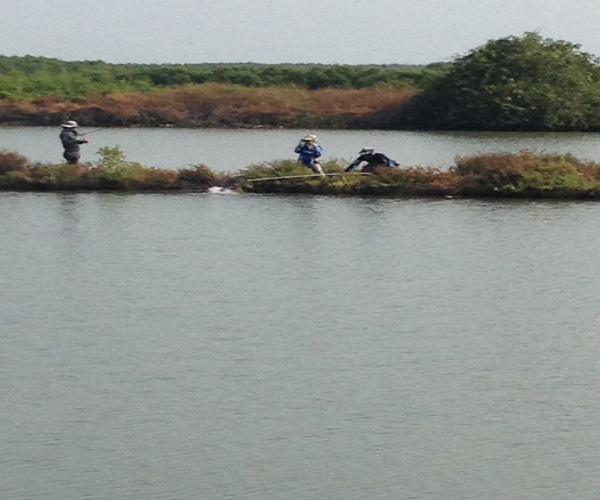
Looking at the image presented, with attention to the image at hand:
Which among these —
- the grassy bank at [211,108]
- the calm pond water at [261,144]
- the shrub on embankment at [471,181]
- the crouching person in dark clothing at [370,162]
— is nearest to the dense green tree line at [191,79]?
the grassy bank at [211,108]

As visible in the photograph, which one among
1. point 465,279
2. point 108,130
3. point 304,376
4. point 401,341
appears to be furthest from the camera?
point 108,130

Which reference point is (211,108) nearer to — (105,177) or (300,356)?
(105,177)

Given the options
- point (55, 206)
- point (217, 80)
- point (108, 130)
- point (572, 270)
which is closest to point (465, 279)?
point (572, 270)

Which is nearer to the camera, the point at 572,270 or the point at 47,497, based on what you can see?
the point at 47,497

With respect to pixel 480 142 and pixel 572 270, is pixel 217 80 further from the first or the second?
pixel 572 270

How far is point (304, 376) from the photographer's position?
1541 centimetres

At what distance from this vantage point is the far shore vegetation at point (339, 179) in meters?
28.3

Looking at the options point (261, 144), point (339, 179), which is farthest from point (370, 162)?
point (261, 144)

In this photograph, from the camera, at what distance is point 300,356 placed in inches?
641

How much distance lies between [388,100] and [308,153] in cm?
2515

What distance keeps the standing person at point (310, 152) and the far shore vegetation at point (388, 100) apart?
2114 cm

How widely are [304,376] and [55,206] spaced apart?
43.5 feet

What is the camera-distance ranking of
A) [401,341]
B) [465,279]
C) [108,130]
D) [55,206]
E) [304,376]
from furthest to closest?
[108,130], [55,206], [465,279], [401,341], [304,376]

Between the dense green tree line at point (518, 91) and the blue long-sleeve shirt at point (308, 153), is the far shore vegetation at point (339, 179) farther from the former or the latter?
the dense green tree line at point (518, 91)
